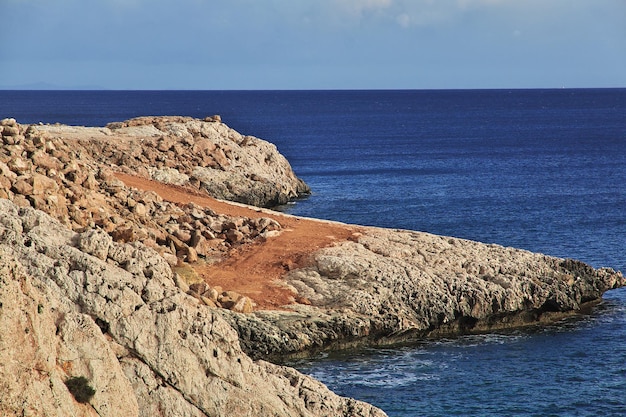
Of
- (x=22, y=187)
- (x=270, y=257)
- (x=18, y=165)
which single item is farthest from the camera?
(x=270, y=257)

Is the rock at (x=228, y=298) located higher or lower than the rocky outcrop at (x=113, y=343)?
lower

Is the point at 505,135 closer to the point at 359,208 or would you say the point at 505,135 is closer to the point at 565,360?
the point at 359,208

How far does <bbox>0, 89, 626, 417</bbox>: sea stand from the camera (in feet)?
99.6

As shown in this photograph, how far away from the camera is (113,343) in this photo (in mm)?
20125

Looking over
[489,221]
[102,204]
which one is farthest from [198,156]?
[102,204]

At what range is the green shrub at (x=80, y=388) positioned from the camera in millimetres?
17922

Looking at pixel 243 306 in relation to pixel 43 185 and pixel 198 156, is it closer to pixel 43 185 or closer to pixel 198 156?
pixel 43 185

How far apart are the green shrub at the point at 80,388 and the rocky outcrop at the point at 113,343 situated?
49 mm

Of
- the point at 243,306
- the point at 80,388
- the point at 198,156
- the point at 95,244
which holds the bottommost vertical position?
the point at 243,306

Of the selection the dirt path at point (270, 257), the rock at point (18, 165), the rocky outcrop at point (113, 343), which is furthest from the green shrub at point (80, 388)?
the rock at point (18, 165)

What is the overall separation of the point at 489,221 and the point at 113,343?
148ft

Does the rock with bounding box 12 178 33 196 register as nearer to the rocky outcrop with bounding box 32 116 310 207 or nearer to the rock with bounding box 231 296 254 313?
the rock with bounding box 231 296 254 313

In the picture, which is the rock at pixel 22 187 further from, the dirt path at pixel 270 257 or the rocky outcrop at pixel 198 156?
the rocky outcrop at pixel 198 156

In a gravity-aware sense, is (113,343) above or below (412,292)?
above
